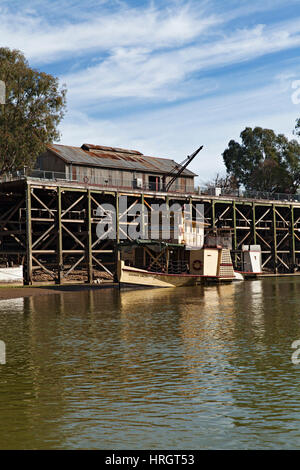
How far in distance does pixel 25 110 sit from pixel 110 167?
1086 cm

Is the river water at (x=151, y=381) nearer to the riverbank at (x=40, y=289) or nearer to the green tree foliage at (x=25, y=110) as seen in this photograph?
the riverbank at (x=40, y=289)

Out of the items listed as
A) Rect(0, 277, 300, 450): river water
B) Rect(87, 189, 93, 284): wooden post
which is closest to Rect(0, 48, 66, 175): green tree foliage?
Rect(87, 189, 93, 284): wooden post

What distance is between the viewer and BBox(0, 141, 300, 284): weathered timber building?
47.2 metres

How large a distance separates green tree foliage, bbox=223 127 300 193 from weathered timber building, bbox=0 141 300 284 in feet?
84.2

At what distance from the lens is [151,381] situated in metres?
13.0

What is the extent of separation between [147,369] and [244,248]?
1686 inches

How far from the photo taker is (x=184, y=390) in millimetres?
12117

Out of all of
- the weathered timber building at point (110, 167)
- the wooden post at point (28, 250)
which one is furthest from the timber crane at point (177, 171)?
the wooden post at point (28, 250)

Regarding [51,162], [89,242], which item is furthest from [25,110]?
[89,242]

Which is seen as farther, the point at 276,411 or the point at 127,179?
the point at 127,179

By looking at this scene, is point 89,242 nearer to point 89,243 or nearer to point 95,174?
point 89,243

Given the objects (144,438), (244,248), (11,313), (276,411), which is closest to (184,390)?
(276,411)
